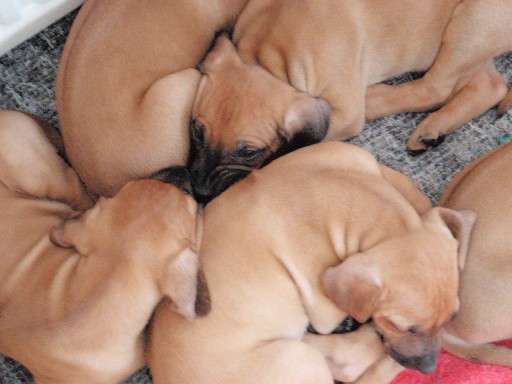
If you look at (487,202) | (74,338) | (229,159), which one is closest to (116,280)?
(74,338)

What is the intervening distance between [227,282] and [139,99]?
0.76 metres

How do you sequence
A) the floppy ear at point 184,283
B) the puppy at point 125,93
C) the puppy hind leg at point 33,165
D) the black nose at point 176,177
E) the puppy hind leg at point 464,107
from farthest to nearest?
1. the puppy hind leg at point 464,107
2. the puppy hind leg at point 33,165
3. the puppy at point 125,93
4. the black nose at point 176,177
5. the floppy ear at point 184,283

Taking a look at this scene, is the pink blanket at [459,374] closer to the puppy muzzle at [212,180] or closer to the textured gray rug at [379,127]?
the textured gray rug at [379,127]

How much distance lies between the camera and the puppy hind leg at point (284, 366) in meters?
2.22

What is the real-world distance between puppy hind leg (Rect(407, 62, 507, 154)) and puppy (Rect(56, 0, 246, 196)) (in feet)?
3.20

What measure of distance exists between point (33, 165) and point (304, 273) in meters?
1.11

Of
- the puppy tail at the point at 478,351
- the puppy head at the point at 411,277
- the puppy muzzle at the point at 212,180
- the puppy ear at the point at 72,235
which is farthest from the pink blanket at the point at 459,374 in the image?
the puppy ear at the point at 72,235

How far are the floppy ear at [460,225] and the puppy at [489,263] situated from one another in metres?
0.05

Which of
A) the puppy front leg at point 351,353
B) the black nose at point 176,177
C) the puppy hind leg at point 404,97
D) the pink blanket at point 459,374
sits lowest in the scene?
the pink blanket at point 459,374

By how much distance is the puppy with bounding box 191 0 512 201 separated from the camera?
250 cm

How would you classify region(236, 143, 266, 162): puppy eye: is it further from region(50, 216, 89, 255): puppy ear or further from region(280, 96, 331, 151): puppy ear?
region(50, 216, 89, 255): puppy ear

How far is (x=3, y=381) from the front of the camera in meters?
2.71

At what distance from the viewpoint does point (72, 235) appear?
228 cm

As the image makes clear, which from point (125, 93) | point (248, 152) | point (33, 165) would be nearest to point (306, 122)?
point (248, 152)
